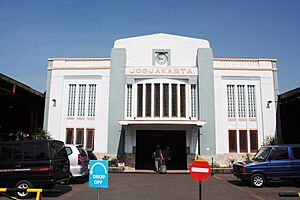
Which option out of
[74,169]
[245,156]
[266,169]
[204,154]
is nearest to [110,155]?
[204,154]

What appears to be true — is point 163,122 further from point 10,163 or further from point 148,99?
point 10,163

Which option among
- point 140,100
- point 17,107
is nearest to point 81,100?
point 140,100

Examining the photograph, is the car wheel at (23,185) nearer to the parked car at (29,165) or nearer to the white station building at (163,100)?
the parked car at (29,165)

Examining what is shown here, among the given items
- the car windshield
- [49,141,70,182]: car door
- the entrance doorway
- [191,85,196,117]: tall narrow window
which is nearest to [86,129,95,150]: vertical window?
the entrance doorway

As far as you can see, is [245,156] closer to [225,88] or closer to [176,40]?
[225,88]

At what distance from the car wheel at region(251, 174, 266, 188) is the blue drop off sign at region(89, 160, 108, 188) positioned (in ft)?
25.7

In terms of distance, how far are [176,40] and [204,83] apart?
13.9 ft

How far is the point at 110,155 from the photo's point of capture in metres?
20.1

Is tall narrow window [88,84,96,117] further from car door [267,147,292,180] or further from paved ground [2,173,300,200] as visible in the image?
car door [267,147,292,180]

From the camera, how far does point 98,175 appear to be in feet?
21.6

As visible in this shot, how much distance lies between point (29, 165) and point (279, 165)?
1028 cm

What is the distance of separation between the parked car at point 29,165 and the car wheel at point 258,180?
26.4 feet

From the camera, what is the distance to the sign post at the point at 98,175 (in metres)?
6.51

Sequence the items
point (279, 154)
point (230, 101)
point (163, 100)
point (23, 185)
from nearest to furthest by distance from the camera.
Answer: point (23, 185), point (279, 154), point (163, 100), point (230, 101)
